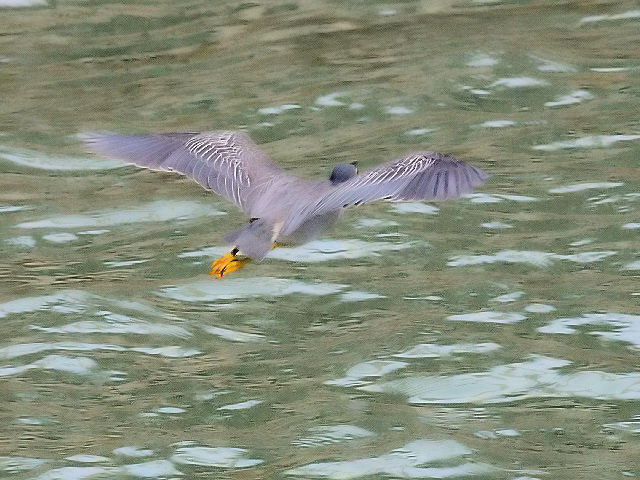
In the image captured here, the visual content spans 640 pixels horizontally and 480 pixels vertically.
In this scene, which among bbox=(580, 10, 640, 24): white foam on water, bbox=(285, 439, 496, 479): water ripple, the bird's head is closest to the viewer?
bbox=(285, 439, 496, 479): water ripple

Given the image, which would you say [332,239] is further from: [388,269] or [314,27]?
[314,27]

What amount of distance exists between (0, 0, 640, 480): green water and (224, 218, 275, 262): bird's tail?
0.77 metres

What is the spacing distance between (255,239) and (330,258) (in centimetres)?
187

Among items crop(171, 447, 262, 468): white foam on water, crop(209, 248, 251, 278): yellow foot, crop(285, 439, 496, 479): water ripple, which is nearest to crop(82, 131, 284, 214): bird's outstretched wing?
crop(209, 248, 251, 278): yellow foot

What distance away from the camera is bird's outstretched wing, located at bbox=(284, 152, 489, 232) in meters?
5.55

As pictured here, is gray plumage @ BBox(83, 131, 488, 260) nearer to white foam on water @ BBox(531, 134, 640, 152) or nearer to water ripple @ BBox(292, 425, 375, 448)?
water ripple @ BBox(292, 425, 375, 448)

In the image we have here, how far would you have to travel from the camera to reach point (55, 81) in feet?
31.5

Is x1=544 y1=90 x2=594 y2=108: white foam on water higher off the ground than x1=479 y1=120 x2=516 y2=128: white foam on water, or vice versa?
x1=544 y1=90 x2=594 y2=108: white foam on water

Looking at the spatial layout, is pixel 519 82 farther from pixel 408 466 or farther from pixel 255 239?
pixel 408 466

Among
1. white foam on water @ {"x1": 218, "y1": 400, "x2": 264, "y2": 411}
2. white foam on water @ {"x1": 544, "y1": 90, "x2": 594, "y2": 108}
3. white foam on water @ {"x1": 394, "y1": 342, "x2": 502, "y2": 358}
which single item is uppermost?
white foam on water @ {"x1": 544, "y1": 90, "x2": 594, "y2": 108}

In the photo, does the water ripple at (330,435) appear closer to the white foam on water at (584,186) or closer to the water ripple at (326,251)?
the water ripple at (326,251)

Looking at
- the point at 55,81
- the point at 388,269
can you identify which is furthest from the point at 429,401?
the point at 55,81

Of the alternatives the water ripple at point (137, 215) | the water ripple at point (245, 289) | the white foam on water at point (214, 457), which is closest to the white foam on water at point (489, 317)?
the water ripple at point (245, 289)

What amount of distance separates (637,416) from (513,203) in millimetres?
2145
